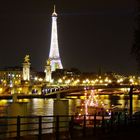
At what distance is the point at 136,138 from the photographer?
20.0 metres

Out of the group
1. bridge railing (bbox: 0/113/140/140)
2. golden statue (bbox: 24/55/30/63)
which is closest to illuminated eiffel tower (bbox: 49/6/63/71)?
golden statue (bbox: 24/55/30/63)

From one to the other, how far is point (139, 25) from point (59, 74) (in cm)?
17929

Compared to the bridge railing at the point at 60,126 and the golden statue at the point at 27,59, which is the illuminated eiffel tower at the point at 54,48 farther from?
the bridge railing at the point at 60,126

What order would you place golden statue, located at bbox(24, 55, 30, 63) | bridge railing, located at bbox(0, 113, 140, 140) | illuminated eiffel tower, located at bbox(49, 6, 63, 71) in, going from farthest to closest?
illuminated eiffel tower, located at bbox(49, 6, 63, 71)
golden statue, located at bbox(24, 55, 30, 63)
bridge railing, located at bbox(0, 113, 140, 140)

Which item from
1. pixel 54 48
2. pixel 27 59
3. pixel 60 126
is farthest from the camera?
pixel 54 48

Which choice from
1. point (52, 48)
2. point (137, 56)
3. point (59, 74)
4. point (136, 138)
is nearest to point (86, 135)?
point (136, 138)

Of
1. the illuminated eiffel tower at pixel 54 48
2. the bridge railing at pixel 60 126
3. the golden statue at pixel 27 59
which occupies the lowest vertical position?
the bridge railing at pixel 60 126

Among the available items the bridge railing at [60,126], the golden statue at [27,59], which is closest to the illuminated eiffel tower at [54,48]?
the golden statue at [27,59]

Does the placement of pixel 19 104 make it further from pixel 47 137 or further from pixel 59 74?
pixel 59 74

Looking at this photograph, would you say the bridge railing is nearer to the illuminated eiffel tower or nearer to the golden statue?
the golden statue

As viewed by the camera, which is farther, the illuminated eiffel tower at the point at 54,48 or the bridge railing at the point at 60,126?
the illuminated eiffel tower at the point at 54,48

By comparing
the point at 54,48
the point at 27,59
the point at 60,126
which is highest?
the point at 54,48

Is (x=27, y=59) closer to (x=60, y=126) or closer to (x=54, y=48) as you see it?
(x=54, y=48)

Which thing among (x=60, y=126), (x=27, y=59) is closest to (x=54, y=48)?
(x=27, y=59)
